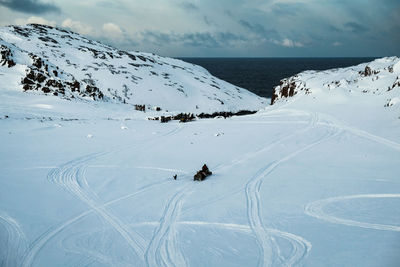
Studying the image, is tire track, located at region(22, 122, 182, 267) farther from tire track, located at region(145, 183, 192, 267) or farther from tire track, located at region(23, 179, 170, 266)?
tire track, located at region(145, 183, 192, 267)

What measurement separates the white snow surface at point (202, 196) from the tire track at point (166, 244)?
1.4 inches

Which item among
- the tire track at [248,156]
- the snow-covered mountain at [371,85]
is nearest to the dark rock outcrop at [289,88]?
the snow-covered mountain at [371,85]

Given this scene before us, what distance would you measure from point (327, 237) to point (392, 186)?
478 cm

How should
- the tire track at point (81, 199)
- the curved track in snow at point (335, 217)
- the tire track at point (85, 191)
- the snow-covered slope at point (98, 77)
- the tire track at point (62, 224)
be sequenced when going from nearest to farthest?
1. the tire track at point (62, 224)
2. the tire track at point (81, 199)
3. the tire track at point (85, 191)
4. the curved track in snow at point (335, 217)
5. the snow-covered slope at point (98, 77)

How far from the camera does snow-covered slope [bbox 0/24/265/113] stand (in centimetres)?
3969

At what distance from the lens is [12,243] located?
7.23 m

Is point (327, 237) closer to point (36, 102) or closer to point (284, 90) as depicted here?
point (36, 102)

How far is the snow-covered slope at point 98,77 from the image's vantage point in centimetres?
3969

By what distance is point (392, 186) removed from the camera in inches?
403

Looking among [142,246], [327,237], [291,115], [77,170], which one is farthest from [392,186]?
[291,115]

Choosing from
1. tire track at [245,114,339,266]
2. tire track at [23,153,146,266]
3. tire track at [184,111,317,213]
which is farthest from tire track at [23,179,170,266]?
tire track at [245,114,339,266]

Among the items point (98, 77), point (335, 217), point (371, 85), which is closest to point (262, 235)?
point (335, 217)

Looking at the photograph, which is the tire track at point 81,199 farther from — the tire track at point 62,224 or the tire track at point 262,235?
the tire track at point 262,235

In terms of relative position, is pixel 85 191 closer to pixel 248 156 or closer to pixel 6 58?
pixel 248 156
